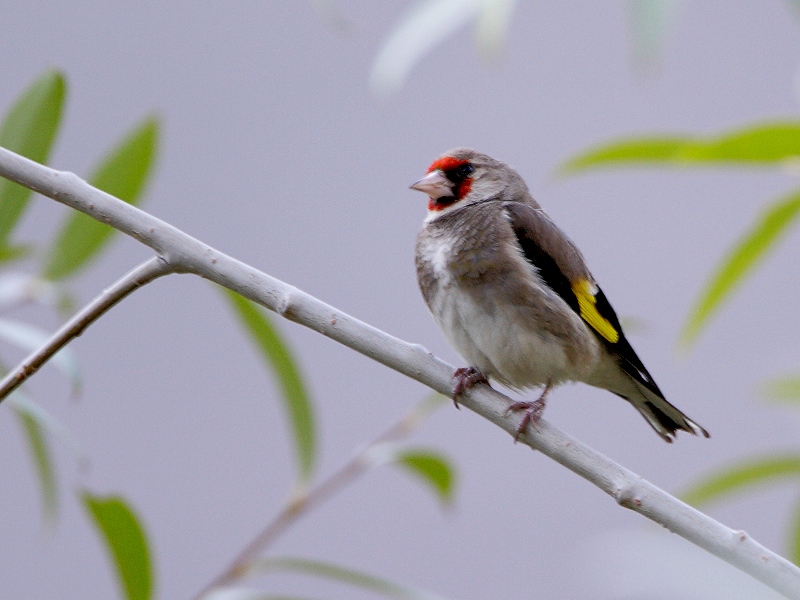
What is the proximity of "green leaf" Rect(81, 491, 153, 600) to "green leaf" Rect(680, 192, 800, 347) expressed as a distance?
3.26 feet

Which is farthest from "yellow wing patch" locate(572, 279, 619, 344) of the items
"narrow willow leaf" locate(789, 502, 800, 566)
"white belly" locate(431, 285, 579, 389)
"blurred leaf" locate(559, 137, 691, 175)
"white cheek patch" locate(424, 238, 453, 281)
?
"narrow willow leaf" locate(789, 502, 800, 566)

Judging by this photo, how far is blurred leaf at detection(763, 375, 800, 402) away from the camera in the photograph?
173 cm

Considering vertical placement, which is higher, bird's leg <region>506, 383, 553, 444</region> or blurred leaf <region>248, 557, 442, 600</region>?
bird's leg <region>506, 383, 553, 444</region>

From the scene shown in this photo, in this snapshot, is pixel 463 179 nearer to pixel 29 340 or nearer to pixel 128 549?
pixel 29 340

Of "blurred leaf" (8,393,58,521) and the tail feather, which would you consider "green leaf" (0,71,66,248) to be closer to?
"blurred leaf" (8,393,58,521)

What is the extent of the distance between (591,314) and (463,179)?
0.46 meters

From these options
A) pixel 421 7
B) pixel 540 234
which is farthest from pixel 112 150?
pixel 540 234

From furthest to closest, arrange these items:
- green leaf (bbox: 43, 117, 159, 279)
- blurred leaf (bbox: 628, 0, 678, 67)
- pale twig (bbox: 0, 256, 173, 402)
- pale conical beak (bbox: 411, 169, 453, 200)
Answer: pale conical beak (bbox: 411, 169, 453, 200) < green leaf (bbox: 43, 117, 159, 279) < blurred leaf (bbox: 628, 0, 678, 67) < pale twig (bbox: 0, 256, 173, 402)

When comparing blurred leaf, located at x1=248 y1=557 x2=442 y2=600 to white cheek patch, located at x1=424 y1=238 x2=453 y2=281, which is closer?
blurred leaf, located at x1=248 y1=557 x2=442 y2=600

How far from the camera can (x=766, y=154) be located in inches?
63.2

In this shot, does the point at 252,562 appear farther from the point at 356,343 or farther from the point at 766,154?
the point at 766,154

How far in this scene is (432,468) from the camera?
6.10 feet

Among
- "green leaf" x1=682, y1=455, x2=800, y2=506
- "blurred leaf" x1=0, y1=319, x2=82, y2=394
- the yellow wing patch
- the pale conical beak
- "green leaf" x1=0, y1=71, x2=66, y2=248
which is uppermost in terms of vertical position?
the pale conical beak

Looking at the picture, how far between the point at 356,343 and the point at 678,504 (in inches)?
16.9
